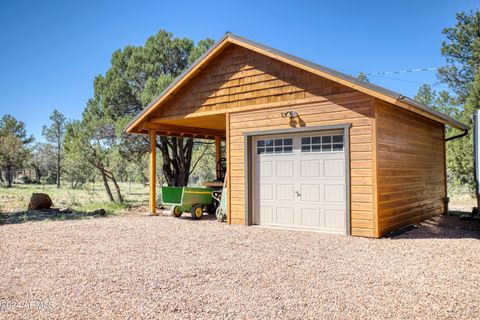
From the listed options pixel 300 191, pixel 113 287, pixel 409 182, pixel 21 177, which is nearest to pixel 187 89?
pixel 300 191

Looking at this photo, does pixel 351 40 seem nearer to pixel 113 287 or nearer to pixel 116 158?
pixel 116 158

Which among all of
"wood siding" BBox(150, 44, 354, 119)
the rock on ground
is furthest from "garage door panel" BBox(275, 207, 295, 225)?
the rock on ground

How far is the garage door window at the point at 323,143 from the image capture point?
785 cm

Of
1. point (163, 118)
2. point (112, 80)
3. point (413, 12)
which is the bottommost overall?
point (163, 118)

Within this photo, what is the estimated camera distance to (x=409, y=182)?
346 inches

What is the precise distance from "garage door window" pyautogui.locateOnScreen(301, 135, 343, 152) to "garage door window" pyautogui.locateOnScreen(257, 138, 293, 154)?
0.38 meters

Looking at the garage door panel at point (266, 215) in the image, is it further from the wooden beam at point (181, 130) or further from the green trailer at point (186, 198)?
the wooden beam at point (181, 130)

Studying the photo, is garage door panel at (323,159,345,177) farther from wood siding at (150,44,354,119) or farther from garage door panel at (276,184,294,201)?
wood siding at (150,44,354,119)

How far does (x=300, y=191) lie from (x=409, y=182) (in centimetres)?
280

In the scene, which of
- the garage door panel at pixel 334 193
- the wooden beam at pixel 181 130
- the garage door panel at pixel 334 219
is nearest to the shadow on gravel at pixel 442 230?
the garage door panel at pixel 334 219

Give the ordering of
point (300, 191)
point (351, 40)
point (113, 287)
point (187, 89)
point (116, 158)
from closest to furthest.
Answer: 1. point (113, 287)
2. point (300, 191)
3. point (187, 89)
4. point (116, 158)
5. point (351, 40)

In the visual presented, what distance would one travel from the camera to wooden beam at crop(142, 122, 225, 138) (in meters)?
11.4

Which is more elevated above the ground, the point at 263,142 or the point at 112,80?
the point at 112,80

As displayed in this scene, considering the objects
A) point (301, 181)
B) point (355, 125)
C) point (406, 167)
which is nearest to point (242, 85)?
point (301, 181)
